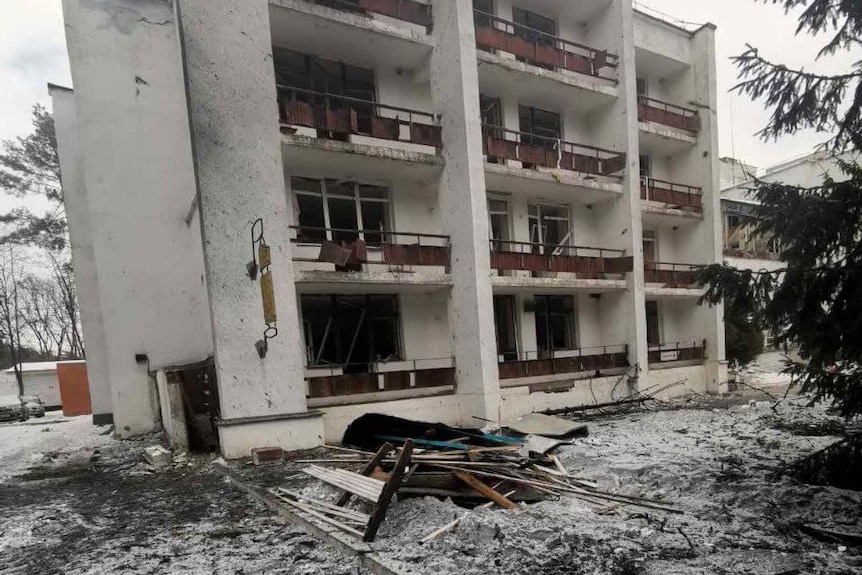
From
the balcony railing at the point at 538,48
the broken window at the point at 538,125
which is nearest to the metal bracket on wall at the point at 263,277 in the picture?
the balcony railing at the point at 538,48

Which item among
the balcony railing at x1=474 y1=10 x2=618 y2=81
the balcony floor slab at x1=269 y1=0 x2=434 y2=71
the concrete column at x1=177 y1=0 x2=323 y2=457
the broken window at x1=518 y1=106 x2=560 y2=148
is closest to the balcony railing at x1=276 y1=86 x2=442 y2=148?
the concrete column at x1=177 y1=0 x2=323 y2=457

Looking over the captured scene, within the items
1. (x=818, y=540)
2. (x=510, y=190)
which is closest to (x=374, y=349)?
(x=510, y=190)

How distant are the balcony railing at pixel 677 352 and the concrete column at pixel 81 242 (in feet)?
55.6

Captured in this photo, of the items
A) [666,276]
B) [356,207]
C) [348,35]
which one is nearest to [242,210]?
[356,207]

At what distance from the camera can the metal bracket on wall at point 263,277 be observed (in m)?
7.93

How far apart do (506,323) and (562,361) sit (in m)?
1.93

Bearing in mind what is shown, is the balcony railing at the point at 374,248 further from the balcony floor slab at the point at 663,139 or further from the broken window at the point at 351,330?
the balcony floor slab at the point at 663,139

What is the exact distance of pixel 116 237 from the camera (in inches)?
438

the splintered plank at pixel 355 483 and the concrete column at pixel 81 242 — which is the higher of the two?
the concrete column at pixel 81 242

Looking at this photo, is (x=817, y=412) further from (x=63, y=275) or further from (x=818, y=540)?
(x=63, y=275)

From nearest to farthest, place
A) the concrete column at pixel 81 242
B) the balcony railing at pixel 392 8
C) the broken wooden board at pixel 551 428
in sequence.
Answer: the broken wooden board at pixel 551 428, the balcony railing at pixel 392 8, the concrete column at pixel 81 242

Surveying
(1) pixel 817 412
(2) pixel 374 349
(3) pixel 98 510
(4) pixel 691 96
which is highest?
(4) pixel 691 96

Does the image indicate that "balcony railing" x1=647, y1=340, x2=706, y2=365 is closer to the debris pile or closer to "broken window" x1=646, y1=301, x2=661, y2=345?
"broken window" x1=646, y1=301, x2=661, y2=345

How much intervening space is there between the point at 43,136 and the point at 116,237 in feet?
51.0
